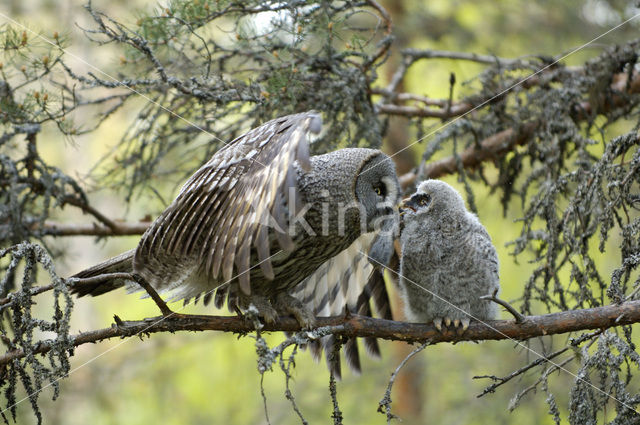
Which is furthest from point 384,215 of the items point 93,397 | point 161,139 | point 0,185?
point 93,397

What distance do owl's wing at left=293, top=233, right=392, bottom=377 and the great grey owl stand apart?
0.24 meters

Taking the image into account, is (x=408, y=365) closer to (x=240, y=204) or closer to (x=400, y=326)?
(x=400, y=326)

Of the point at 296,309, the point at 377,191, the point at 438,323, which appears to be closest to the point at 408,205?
the point at 377,191

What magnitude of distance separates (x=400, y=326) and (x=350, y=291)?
1053 millimetres

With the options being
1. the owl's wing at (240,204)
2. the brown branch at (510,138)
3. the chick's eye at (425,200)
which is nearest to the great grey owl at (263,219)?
the owl's wing at (240,204)

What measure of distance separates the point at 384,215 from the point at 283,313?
0.79 meters

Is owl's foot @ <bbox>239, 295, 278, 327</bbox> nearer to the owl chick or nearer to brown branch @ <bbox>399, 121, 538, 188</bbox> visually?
the owl chick

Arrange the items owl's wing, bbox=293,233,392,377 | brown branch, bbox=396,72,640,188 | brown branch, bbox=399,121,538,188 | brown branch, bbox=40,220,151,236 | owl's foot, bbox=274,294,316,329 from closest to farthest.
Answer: owl's foot, bbox=274,294,316,329 < owl's wing, bbox=293,233,392,377 < brown branch, bbox=396,72,640,188 < brown branch, bbox=399,121,538,188 < brown branch, bbox=40,220,151,236

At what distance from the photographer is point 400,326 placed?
10.1 ft

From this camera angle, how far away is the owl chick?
10.7 ft

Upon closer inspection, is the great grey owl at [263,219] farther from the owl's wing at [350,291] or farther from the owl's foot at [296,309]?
the owl's wing at [350,291]

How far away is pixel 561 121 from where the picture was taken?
4.02m

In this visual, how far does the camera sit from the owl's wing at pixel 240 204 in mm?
2703

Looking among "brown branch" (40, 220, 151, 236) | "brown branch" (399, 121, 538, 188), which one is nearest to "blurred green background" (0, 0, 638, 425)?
"brown branch" (399, 121, 538, 188)
